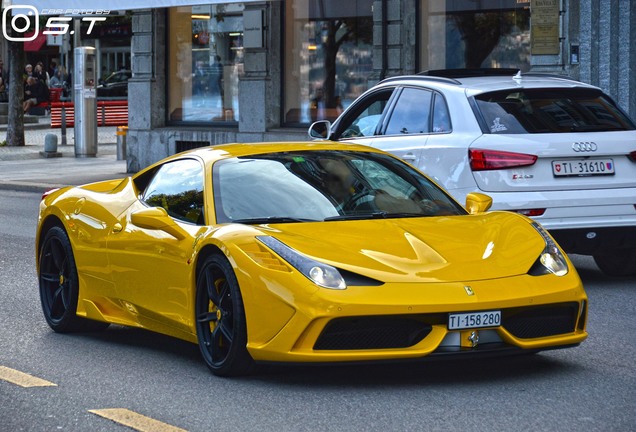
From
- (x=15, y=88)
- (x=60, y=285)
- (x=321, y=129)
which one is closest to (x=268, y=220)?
(x=60, y=285)

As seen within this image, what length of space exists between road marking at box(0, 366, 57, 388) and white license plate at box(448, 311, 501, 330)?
82.5 inches

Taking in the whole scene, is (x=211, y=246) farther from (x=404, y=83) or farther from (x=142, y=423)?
A: (x=404, y=83)

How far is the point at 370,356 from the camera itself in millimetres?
Result: 6543

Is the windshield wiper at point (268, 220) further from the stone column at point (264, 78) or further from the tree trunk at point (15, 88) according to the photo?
the tree trunk at point (15, 88)

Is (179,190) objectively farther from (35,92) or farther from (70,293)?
(35,92)

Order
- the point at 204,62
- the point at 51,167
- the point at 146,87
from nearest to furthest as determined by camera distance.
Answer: the point at 204,62 → the point at 146,87 → the point at 51,167

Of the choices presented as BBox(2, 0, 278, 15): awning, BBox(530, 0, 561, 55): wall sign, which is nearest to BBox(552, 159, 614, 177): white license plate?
BBox(530, 0, 561, 55): wall sign

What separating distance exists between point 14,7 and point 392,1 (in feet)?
26.3

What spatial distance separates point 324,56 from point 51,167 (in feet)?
23.9

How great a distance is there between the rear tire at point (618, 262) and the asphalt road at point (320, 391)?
268 centimetres

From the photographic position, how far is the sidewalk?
23.9 metres

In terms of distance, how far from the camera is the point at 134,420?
20.2ft

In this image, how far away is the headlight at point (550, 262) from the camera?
22.8 feet

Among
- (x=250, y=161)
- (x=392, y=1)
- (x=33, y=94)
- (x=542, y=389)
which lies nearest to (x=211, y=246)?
(x=250, y=161)
